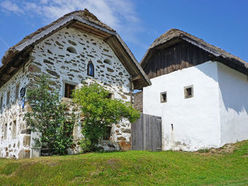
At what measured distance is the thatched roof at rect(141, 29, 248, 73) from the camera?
1325 cm

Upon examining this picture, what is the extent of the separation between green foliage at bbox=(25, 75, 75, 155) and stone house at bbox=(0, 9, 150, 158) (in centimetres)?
32

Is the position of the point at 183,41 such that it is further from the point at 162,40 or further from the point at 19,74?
the point at 19,74

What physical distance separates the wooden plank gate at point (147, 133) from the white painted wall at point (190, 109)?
1.82 ft

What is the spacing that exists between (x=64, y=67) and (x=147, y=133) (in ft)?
19.7

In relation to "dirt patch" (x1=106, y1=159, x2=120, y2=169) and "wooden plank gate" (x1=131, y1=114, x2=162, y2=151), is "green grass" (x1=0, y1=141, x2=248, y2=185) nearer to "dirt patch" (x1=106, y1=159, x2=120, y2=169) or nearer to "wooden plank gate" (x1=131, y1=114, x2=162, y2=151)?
"dirt patch" (x1=106, y1=159, x2=120, y2=169)

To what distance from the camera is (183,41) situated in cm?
1552

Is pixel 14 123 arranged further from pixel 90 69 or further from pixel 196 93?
pixel 196 93

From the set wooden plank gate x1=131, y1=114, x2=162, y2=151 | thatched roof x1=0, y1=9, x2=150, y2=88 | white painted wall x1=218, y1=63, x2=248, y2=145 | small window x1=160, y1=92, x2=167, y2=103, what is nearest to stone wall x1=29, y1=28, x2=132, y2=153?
thatched roof x1=0, y1=9, x2=150, y2=88

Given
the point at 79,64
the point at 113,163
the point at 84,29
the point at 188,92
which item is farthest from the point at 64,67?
the point at 188,92

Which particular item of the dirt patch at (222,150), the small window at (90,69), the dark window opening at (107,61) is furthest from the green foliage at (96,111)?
the dirt patch at (222,150)

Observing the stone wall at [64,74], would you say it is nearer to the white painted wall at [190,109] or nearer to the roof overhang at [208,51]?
the white painted wall at [190,109]

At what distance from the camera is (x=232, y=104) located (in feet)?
47.1

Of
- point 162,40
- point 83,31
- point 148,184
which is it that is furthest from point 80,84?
point 162,40

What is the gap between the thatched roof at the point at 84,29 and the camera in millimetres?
9195
